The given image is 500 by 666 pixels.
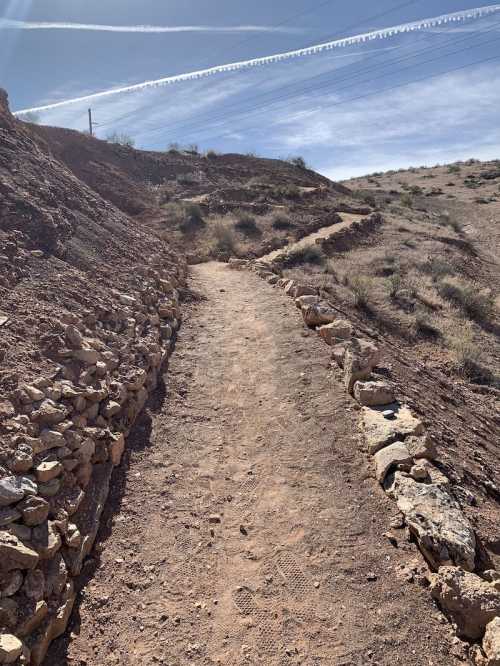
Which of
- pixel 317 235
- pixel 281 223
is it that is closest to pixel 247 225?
pixel 281 223

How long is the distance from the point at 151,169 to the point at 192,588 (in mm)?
26357

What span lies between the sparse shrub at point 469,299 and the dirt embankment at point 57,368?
28.3ft

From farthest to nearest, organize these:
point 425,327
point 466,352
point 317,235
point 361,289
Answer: point 317,235, point 361,289, point 425,327, point 466,352

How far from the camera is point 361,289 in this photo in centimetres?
1402

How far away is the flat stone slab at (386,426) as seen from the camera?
575 centimetres

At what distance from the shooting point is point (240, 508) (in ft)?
17.2

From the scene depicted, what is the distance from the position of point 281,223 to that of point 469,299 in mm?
8553

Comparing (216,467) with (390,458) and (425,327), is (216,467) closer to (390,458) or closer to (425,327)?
(390,458)

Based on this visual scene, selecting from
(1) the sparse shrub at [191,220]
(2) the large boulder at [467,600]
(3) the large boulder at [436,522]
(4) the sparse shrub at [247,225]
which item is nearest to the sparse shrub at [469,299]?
(4) the sparse shrub at [247,225]

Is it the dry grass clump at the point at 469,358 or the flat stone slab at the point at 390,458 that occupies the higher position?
the flat stone slab at the point at 390,458

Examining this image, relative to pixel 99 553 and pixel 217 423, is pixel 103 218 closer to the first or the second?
pixel 217 423

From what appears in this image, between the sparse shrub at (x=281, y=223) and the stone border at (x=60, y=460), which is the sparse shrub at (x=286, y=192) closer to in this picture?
the sparse shrub at (x=281, y=223)

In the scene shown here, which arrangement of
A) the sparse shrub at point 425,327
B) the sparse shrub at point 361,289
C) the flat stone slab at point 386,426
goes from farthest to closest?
the sparse shrub at point 361,289
the sparse shrub at point 425,327
the flat stone slab at point 386,426

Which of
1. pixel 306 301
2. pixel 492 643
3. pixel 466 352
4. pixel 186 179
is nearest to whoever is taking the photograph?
pixel 492 643
